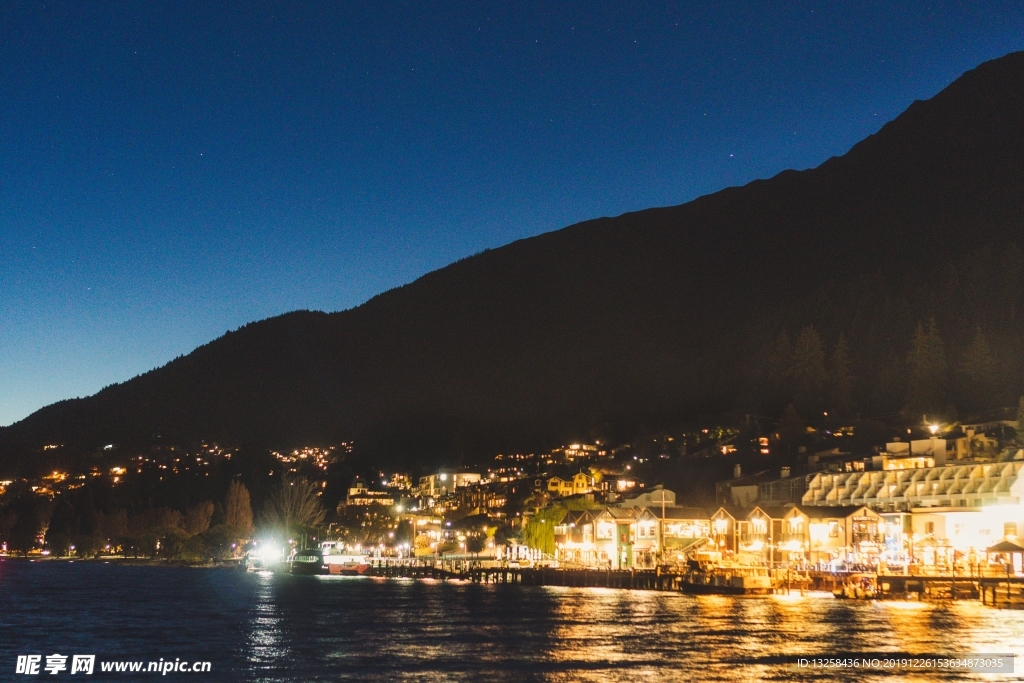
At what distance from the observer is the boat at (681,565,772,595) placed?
73.3 m

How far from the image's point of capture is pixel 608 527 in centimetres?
9969

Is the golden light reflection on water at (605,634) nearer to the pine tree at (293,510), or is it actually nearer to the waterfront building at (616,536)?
the waterfront building at (616,536)

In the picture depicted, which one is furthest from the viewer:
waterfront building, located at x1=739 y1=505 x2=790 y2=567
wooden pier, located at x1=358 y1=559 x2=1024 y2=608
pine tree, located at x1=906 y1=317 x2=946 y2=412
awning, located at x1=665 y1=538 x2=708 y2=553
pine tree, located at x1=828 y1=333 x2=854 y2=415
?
pine tree, located at x1=828 y1=333 x2=854 y2=415

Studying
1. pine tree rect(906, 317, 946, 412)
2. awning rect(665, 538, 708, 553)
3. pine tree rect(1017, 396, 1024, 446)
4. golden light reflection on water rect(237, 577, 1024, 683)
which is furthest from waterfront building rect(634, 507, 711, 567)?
pine tree rect(906, 317, 946, 412)

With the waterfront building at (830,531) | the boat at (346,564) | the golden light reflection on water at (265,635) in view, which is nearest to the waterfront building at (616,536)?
the waterfront building at (830,531)

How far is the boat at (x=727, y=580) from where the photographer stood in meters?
73.3

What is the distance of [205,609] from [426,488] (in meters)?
132

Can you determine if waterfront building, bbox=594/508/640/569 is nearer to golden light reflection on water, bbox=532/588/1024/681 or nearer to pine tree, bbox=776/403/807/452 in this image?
golden light reflection on water, bbox=532/588/1024/681

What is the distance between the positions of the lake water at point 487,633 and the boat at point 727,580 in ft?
10.3

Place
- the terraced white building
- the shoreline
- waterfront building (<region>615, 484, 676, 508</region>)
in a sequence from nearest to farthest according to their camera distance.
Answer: the terraced white building → waterfront building (<region>615, 484, 676, 508</region>) → the shoreline

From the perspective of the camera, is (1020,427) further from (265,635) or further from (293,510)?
(293,510)

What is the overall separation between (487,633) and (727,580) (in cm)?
2997

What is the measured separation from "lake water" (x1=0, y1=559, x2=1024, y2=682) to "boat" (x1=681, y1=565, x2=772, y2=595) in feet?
10.3

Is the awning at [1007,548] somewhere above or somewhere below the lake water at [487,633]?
above
